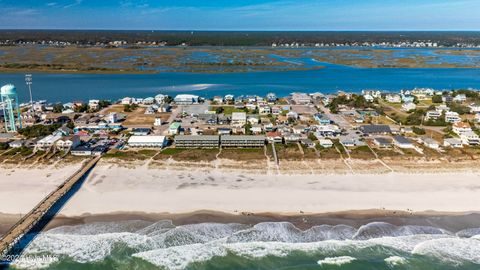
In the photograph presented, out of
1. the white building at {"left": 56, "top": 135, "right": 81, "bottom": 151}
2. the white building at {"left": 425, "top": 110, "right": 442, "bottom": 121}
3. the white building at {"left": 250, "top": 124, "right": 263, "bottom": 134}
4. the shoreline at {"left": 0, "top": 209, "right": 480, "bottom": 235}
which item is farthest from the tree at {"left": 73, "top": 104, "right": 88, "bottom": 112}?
the white building at {"left": 425, "top": 110, "right": 442, "bottom": 121}

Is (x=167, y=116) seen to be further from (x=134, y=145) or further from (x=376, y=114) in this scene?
(x=376, y=114)

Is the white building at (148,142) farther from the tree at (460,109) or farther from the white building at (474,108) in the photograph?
the white building at (474,108)

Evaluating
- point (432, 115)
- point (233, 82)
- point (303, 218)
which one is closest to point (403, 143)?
point (432, 115)

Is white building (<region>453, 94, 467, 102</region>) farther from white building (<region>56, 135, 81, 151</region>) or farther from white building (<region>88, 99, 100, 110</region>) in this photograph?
white building (<region>88, 99, 100, 110</region>)

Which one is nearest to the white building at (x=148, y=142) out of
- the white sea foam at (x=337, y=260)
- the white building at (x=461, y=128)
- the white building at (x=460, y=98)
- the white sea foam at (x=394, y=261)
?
the white sea foam at (x=337, y=260)

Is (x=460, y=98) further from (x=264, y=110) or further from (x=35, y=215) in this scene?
(x=35, y=215)

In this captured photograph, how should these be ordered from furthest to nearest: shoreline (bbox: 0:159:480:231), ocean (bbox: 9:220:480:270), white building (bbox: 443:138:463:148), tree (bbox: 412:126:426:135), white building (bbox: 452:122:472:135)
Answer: tree (bbox: 412:126:426:135) < white building (bbox: 452:122:472:135) < white building (bbox: 443:138:463:148) < shoreline (bbox: 0:159:480:231) < ocean (bbox: 9:220:480:270)
